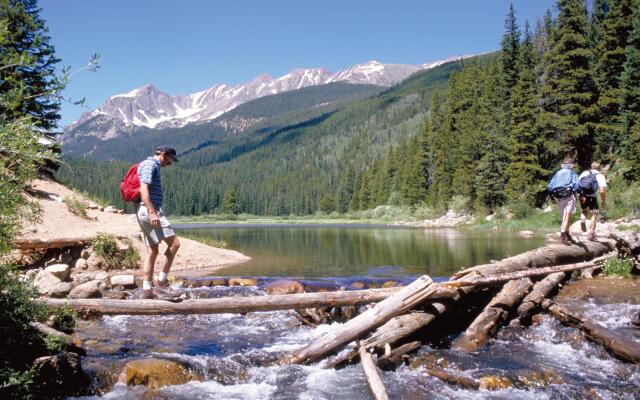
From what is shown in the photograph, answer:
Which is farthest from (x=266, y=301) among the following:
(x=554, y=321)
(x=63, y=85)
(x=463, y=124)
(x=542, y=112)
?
(x=463, y=124)

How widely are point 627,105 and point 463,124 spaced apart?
33.1 metres

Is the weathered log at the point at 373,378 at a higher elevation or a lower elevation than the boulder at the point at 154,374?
higher

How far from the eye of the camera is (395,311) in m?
6.90

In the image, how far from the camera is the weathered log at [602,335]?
256 inches

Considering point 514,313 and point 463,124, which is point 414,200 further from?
point 514,313

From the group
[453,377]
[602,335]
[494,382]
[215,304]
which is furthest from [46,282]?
[602,335]

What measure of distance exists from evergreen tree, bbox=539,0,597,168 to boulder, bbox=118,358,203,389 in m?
40.3

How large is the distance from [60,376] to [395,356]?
4.55 m

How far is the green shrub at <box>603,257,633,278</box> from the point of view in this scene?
12297 mm

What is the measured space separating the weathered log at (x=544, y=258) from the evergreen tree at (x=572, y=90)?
28321mm

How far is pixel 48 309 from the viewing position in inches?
263

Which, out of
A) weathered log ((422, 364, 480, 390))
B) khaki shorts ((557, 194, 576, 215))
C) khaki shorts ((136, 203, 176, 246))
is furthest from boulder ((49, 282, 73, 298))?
khaki shorts ((557, 194, 576, 215))

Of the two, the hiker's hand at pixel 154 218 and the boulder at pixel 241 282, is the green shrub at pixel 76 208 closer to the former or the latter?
the boulder at pixel 241 282

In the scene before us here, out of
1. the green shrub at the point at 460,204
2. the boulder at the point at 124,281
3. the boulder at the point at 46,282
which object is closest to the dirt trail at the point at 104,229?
the boulder at the point at 124,281
